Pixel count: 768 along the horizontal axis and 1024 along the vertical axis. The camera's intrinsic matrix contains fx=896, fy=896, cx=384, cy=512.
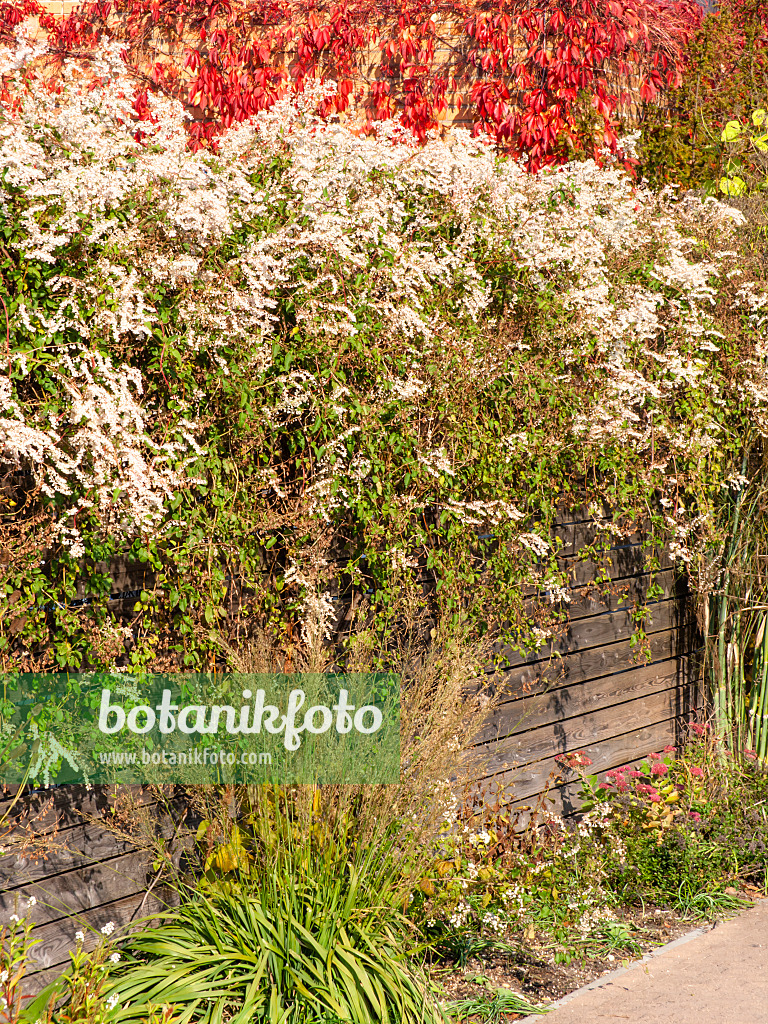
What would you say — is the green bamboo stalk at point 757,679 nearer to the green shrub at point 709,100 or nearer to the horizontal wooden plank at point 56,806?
the green shrub at point 709,100

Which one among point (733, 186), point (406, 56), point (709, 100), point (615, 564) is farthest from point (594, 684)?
point (406, 56)

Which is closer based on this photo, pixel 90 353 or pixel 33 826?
pixel 90 353

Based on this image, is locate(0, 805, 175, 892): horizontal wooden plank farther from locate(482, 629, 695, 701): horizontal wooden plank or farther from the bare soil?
locate(482, 629, 695, 701): horizontal wooden plank

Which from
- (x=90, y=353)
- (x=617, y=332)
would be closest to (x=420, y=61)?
(x=617, y=332)

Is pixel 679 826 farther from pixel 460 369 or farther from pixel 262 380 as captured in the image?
pixel 262 380

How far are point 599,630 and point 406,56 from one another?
4457 mm

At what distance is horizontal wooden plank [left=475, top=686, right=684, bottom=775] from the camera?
4043mm

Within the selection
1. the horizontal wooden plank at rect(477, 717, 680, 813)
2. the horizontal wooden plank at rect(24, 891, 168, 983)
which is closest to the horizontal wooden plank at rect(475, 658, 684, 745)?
the horizontal wooden plank at rect(477, 717, 680, 813)

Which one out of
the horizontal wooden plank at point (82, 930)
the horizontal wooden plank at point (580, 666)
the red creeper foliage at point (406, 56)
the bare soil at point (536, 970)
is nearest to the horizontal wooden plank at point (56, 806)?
the horizontal wooden plank at point (82, 930)

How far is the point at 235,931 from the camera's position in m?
2.81

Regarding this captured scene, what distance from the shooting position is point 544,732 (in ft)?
14.1

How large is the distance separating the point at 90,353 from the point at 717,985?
3.27 metres

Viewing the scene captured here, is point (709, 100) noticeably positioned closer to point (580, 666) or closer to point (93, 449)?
point (580, 666)

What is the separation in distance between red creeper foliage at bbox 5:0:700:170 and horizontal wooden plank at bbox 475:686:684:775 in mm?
3872
